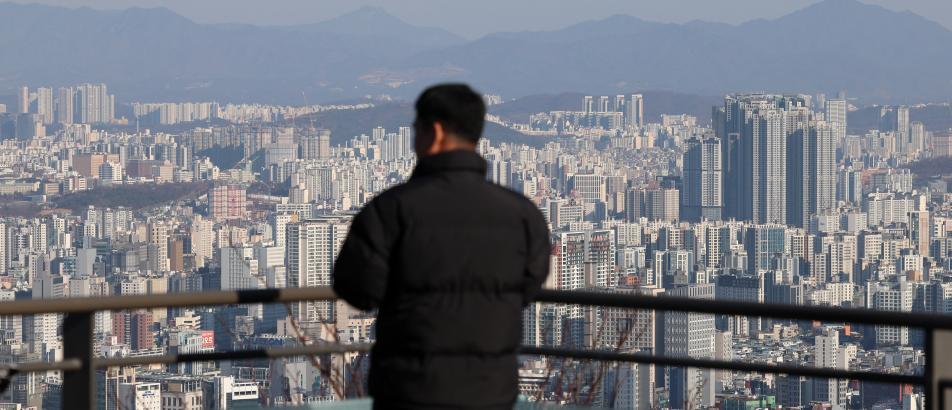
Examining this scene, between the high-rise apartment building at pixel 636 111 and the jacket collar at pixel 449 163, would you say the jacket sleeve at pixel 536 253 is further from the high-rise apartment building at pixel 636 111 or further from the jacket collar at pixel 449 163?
the high-rise apartment building at pixel 636 111

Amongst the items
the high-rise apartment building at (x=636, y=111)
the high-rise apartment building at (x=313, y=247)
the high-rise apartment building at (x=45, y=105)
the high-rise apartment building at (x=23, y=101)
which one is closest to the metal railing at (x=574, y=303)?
the high-rise apartment building at (x=313, y=247)

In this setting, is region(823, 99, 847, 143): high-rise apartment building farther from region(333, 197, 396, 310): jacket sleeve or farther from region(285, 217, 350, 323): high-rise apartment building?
region(333, 197, 396, 310): jacket sleeve

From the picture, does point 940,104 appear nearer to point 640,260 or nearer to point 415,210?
point 640,260

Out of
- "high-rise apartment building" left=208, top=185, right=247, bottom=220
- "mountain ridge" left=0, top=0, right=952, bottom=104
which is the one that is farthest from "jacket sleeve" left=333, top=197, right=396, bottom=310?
"mountain ridge" left=0, top=0, right=952, bottom=104

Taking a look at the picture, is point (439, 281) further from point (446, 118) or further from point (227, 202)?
point (227, 202)

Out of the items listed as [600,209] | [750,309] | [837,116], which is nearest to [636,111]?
[837,116]

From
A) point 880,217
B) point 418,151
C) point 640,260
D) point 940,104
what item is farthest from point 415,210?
point 940,104
